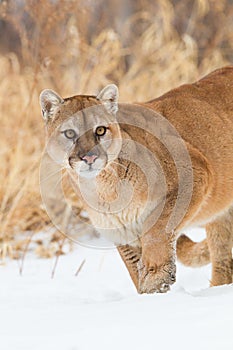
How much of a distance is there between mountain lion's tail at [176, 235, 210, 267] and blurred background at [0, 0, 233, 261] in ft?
2.85

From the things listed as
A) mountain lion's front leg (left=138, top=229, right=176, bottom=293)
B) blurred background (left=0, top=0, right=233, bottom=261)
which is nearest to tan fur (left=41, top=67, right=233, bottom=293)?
mountain lion's front leg (left=138, top=229, right=176, bottom=293)

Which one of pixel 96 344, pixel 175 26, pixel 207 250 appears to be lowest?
pixel 207 250

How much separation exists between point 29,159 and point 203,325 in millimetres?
3194

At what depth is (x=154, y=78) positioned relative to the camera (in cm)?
625

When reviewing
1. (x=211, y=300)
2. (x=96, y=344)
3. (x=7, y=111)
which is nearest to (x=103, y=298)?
(x=211, y=300)

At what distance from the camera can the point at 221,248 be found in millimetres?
3863

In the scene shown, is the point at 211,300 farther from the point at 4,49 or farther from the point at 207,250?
the point at 4,49

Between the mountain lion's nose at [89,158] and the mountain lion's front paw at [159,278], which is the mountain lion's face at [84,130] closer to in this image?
the mountain lion's nose at [89,158]

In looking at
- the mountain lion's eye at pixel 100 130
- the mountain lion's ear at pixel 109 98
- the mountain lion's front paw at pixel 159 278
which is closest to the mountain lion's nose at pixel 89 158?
the mountain lion's eye at pixel 100 130

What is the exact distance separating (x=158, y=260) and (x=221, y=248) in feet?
2.69

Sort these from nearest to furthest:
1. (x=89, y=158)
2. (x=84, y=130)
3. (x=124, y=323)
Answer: (x=124, y=323), (x=89, y=158), (x=84, y=130)

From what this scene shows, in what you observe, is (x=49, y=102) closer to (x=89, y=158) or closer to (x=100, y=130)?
(x=100, y=130)

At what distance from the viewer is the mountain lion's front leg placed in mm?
3137

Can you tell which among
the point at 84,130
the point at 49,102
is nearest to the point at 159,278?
the point at 84,130
